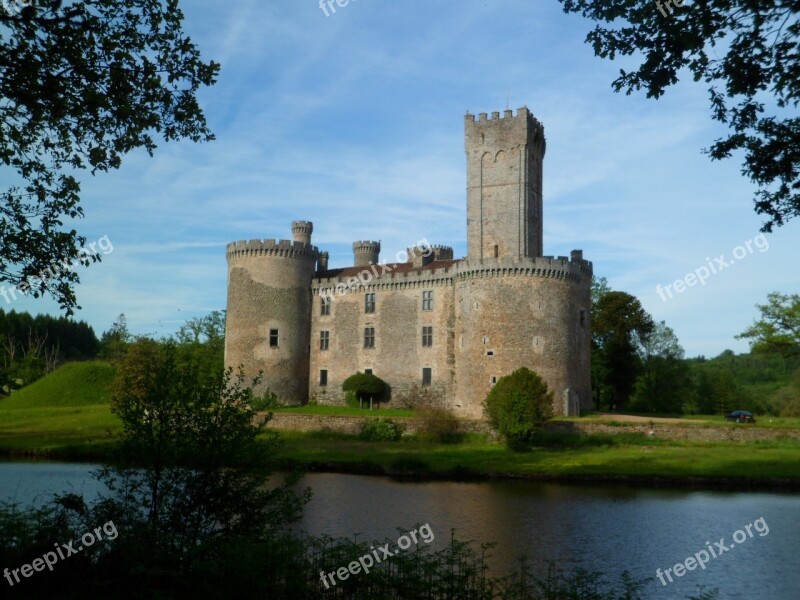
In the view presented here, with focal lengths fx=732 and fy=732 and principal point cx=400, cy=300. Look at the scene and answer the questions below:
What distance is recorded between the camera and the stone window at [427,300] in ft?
147

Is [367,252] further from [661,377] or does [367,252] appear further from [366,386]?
[661,377]

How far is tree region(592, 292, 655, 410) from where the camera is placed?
171ft

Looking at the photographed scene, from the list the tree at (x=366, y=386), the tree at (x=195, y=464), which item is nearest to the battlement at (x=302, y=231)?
the tree at (x=366, y=386)

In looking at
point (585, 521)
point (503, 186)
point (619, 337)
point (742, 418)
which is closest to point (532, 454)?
point (585, 521)

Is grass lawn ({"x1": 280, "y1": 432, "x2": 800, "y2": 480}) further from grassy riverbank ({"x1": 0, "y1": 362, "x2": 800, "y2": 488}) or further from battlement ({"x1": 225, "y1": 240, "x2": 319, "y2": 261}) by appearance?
battlement ({"x1": 225, "y1": 240, "x2": 319, "y2": 261})

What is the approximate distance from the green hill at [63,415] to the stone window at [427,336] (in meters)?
18.0

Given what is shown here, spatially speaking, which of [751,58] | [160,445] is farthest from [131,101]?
[751,58]

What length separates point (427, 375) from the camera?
44.2 meters

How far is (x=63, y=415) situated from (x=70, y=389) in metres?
9.54

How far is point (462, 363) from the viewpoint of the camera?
1619 inches

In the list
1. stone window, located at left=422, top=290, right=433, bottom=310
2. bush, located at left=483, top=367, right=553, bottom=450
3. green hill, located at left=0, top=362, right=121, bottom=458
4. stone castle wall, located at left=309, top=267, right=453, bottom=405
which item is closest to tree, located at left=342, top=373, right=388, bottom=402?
stone castle wall, located at left=309, top=267, right=453, bottom=405

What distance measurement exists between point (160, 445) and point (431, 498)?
13.7 m

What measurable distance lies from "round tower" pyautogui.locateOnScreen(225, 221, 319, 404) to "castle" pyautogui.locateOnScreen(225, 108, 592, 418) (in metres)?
0.07

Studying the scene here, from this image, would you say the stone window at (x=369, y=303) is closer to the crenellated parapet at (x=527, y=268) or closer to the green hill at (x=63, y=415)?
the crenellated parapet at (x=527, y=268)
